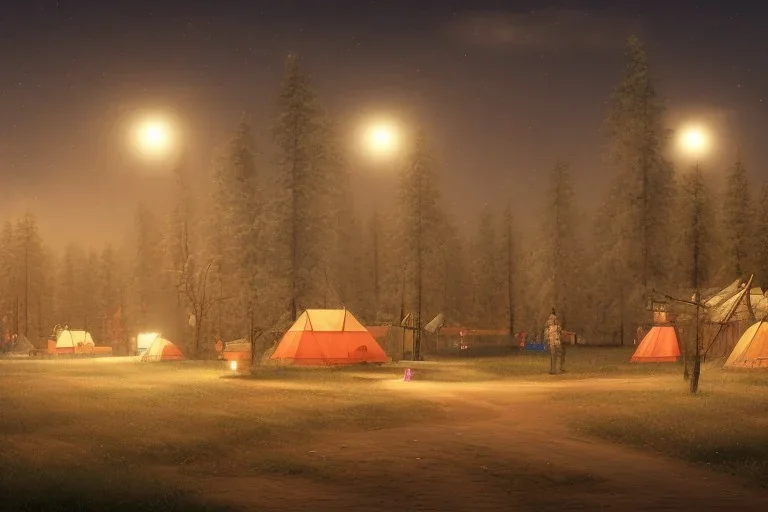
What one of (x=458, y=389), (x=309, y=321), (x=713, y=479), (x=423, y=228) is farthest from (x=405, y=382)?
(x=423, y=228)

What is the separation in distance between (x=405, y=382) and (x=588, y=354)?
23.2m

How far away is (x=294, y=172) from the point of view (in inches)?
1905

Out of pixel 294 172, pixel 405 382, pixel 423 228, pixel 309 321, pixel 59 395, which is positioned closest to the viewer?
pixel 59 395

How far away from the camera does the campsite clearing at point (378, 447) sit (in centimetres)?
1034

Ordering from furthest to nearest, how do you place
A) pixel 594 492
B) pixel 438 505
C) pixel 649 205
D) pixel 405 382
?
pixel 649 205 → pixel 405 382 → pixel 594 492 → pixel 438 505

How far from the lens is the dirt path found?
10094 millimetres

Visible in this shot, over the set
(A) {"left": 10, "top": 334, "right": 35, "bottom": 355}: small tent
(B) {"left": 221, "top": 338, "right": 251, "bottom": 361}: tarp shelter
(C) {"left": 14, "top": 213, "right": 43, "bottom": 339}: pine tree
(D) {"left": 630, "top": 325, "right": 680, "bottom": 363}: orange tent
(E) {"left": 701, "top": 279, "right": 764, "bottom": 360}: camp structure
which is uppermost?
(C) {"left": 14, "top": 213, "right": 43, "bottom": 339}: pine tree

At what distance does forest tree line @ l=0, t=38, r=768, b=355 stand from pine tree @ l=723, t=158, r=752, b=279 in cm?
12

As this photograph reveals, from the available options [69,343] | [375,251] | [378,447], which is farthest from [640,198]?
[69,343]

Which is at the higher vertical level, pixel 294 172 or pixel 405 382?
pixel 294 172

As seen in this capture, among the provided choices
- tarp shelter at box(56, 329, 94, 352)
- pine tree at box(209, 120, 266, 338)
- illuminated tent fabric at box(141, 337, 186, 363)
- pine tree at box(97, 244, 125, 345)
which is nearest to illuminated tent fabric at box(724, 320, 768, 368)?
illuminated tent fabric at box(141, 337, 186, 363)

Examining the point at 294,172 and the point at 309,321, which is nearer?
the point at 309,321

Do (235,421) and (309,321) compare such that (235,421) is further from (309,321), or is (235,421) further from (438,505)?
(309,321)

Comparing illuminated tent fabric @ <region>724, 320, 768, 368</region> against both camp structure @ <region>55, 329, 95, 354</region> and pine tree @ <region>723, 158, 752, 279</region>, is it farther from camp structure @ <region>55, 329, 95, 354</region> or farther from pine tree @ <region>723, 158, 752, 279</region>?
camp structure @ <region>55, 329, 95, 354</region>
